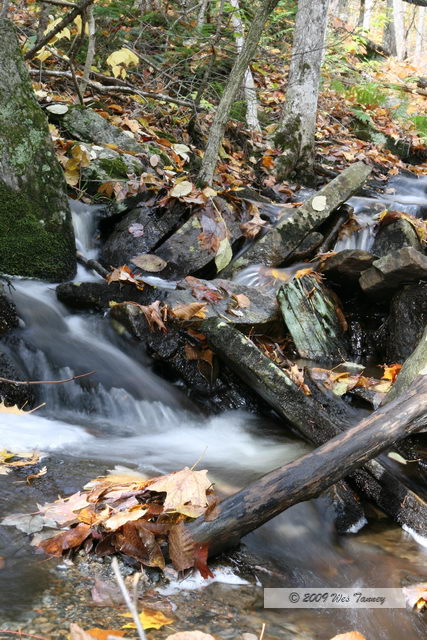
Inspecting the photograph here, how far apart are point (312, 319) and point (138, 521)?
3.61m

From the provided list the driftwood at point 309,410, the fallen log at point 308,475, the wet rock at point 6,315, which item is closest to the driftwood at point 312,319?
the driftwood at point 309,410

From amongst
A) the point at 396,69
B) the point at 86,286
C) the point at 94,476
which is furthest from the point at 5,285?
the point at 396,69

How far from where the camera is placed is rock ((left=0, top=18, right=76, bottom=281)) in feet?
16.8

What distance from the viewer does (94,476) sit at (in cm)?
287

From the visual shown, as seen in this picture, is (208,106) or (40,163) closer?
(40,163)

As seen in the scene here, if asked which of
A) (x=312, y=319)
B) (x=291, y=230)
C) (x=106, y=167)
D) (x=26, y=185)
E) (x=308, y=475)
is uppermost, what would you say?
(x=106, y=167)

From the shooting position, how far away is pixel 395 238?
6559 mm

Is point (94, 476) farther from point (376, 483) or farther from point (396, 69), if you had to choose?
point (396, 69)

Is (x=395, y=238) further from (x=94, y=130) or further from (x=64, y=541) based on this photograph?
(x=64, y=541)

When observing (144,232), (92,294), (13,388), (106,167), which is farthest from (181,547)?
(106,167)

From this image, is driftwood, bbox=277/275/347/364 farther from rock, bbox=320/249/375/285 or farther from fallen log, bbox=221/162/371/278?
fallen log, bbox=221/162/371/278

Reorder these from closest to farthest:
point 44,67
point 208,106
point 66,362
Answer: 1. point 66,362
2. point 44,67
3. point 208,106

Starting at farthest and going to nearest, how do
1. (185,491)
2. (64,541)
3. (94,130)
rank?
(94,130) → (185,491) → (64,541)

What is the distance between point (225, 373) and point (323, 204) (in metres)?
2.71
